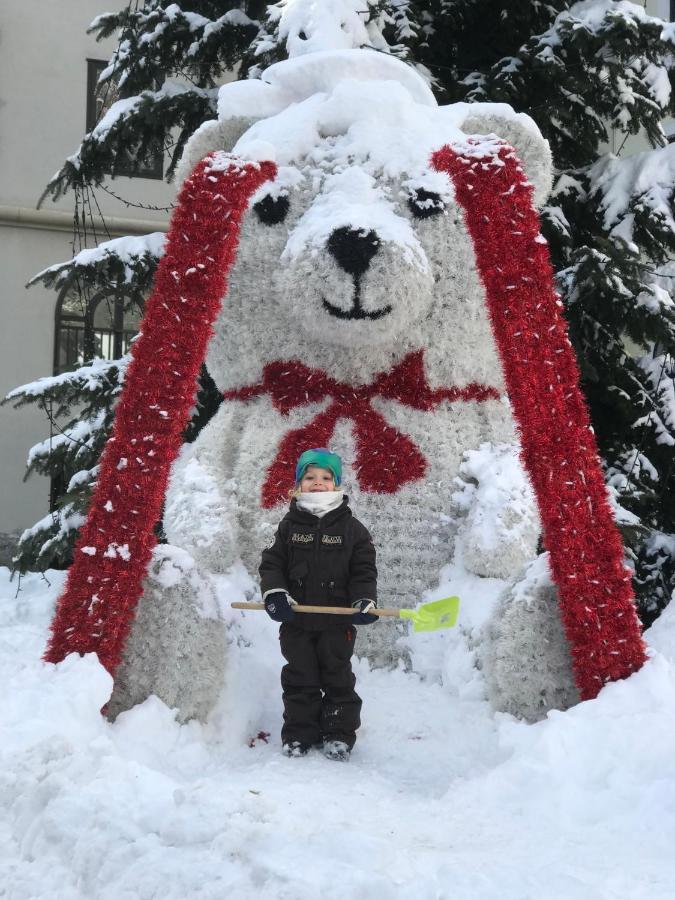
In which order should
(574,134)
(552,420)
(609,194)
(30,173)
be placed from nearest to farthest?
(552,420), (609,194), (574,134), (30,173)

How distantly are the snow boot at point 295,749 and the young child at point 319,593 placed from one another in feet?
0.05

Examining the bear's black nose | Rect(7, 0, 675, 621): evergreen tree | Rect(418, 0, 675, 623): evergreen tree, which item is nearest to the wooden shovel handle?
the bear's black nose

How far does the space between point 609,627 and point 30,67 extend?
379 inches

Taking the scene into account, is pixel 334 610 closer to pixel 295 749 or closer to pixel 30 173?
pixel 295 749

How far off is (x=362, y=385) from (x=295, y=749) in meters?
1.33

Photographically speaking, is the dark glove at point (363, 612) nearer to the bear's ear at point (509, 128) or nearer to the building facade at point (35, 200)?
the bear's ear at point (509, 128)

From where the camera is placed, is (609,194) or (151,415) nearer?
(151,415)

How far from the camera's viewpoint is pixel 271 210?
10.7ft

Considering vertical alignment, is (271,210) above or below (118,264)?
above

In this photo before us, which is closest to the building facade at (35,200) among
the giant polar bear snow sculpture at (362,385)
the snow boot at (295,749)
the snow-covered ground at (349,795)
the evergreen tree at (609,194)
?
the evergreen tree at (609,194)

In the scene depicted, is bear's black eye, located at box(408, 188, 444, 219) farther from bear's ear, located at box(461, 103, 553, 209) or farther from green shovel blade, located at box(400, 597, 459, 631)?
green shovel blade, located at box(400, 597, 459, 631)

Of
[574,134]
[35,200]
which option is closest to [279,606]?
[574,134]

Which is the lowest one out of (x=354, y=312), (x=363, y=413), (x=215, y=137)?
(x=363, y=413)

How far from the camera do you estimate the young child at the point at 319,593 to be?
2756 mm
